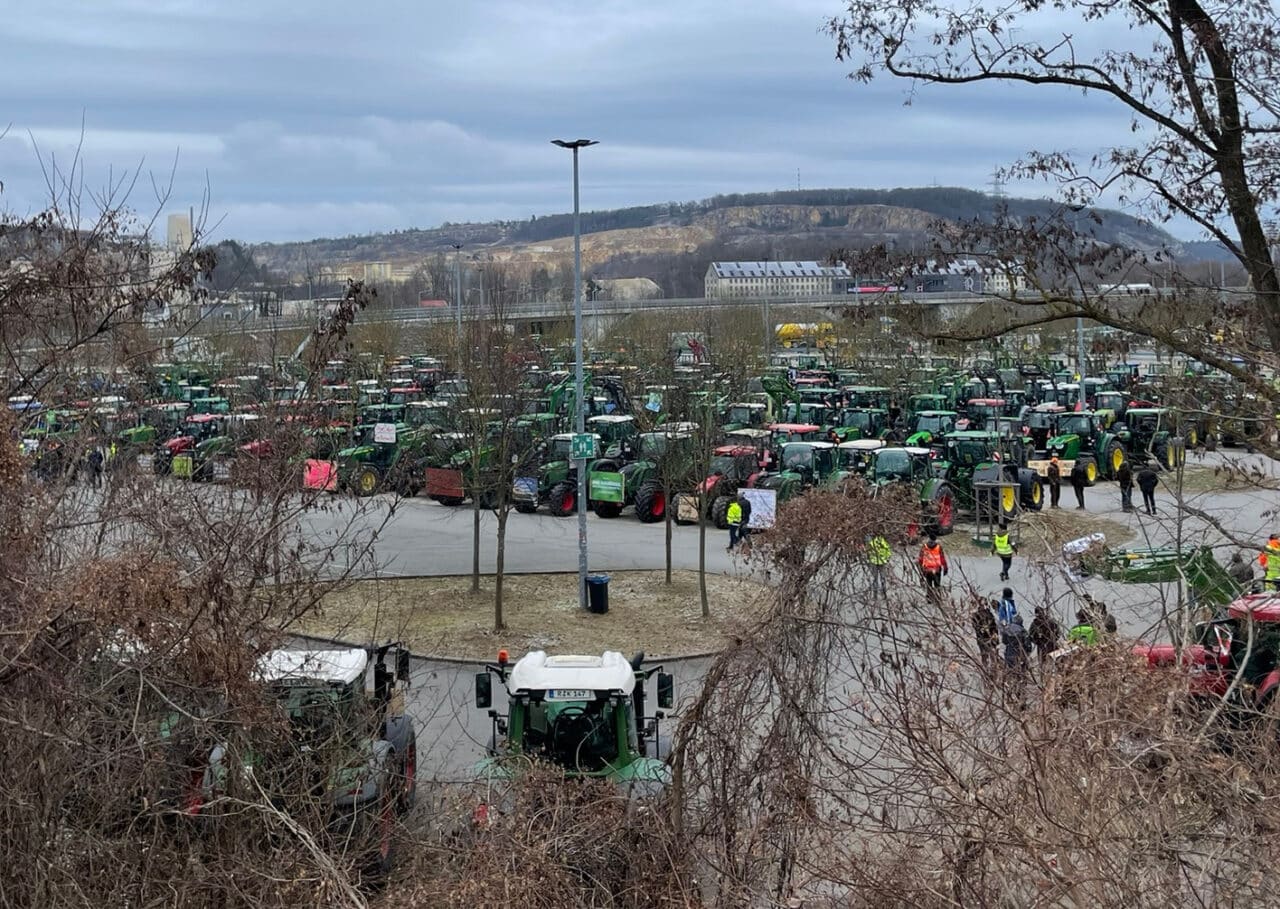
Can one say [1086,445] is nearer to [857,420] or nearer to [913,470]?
[857,420]

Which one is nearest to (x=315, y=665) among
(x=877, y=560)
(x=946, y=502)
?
(x=877, y=560)

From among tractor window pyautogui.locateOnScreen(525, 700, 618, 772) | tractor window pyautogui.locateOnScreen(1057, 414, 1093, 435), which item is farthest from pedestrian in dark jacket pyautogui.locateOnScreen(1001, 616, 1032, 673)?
tractor window pyautogui.locateOnScreen(1057, 414, 1093, 435)

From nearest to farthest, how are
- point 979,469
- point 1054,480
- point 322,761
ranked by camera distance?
point 322,761 < point 979,469 < point 1054,480

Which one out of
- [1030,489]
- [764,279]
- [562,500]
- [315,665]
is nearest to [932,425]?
[1030,489]

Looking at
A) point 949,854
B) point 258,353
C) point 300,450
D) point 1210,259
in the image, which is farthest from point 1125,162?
point 258,353

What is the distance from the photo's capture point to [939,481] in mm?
23531

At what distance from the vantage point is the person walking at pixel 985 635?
21.4ft

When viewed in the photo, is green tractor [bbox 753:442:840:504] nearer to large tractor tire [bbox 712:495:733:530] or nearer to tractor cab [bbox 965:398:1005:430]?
large tractor tire [bbox 712:495:733:530]

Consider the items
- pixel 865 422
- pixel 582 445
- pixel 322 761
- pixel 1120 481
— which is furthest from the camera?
pixel 865 422

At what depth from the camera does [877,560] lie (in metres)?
7.02

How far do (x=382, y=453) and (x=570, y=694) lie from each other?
21980 millimetres

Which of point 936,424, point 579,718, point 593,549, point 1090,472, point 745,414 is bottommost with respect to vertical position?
point 593,549

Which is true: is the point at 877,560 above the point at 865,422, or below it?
above

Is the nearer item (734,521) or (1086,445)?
(734,521)
